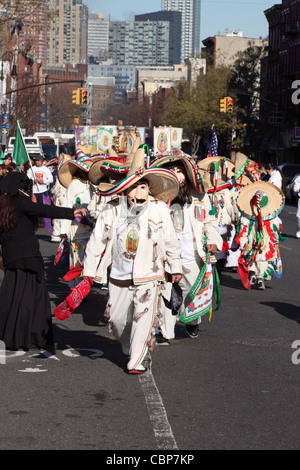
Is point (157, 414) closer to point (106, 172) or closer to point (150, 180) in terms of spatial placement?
point (150, 180)

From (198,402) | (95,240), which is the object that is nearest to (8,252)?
(95,240)

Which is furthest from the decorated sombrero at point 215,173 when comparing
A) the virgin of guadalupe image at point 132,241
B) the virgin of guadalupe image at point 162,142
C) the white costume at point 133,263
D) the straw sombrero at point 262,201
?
the virgin of guadalupe image at point 162,142

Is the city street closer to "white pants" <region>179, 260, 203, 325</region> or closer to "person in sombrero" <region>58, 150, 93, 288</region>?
"white pants" <region>179, 260, 203, 325</region>

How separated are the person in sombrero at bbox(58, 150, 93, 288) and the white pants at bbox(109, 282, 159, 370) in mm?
4332

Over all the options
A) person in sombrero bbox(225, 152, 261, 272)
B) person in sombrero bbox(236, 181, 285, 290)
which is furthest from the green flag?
person in sombrero bbox(236, 181, 285, 290)

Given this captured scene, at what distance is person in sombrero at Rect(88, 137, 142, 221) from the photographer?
866 cm

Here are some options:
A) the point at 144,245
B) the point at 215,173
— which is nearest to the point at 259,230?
the point at 215,173

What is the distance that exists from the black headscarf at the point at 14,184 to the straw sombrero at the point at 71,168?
387 cm

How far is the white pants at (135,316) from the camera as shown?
7.77m

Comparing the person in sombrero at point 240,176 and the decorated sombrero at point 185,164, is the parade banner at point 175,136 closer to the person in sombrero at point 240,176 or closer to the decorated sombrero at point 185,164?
the person in sombrero at point 240,176

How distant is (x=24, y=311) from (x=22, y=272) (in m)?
0.35

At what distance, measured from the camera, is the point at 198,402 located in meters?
6.93

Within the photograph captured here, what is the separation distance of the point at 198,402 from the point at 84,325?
11.9 ft

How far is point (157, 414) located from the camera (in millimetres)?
6555
